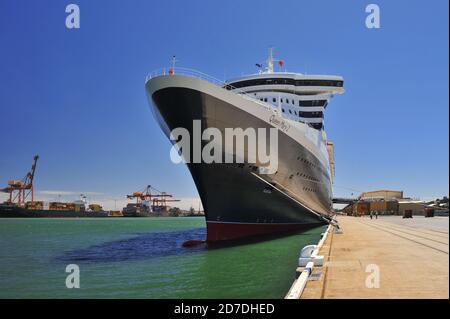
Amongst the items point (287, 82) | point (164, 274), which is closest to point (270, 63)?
point (287, 82)

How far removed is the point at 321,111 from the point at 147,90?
15086 mm

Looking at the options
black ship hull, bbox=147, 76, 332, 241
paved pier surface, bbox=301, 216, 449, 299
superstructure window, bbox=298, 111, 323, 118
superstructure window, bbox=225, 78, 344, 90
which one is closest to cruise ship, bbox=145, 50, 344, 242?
black ship hull, bbox=147, 76, 332, 241

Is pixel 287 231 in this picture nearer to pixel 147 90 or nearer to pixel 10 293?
pixel 147 90

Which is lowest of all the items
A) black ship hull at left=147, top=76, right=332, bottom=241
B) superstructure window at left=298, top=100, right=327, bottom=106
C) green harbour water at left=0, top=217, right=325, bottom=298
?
green harbour water at left=0, top=217, right=325, bottom=298

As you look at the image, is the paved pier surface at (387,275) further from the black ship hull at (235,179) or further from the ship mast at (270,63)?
the ship mast at (270,63)

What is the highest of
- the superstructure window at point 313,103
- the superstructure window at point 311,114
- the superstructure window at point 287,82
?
the superstructure window at point 287,82

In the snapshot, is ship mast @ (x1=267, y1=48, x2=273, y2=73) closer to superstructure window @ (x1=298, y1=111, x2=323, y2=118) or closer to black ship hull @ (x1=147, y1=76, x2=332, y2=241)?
superstructure window @ (x1=298, y1=111, x2=323, y2=118)

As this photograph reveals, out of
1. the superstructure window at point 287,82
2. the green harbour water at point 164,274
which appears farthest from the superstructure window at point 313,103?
the green harbour water at point 164,274

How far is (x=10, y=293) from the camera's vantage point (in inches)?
386

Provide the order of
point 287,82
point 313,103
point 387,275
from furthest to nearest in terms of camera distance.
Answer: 1. point 313,103
2. point 287,82
3. point 387,275

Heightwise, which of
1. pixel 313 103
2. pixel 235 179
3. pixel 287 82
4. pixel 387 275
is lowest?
pixel 387 275

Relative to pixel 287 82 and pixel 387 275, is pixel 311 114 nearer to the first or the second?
pixel 287 82

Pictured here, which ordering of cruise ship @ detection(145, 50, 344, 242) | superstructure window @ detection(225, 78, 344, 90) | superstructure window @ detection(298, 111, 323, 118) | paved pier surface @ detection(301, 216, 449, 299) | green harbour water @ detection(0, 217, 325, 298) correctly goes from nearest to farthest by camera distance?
paved pier surface @ detection(301, 216, 449, 299)
green harbour water @ detection(0, 217, 325, 298)
cruise ship @ detection(145, 50, 344, 242)
superstructure window @ detection(225, 78, 344, 90)
superstructure window @ detection(298, 111, 323, 118)

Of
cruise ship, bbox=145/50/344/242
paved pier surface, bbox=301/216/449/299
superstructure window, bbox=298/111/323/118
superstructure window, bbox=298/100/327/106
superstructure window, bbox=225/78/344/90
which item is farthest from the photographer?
superstructure window, bbox=298/100/327/106
